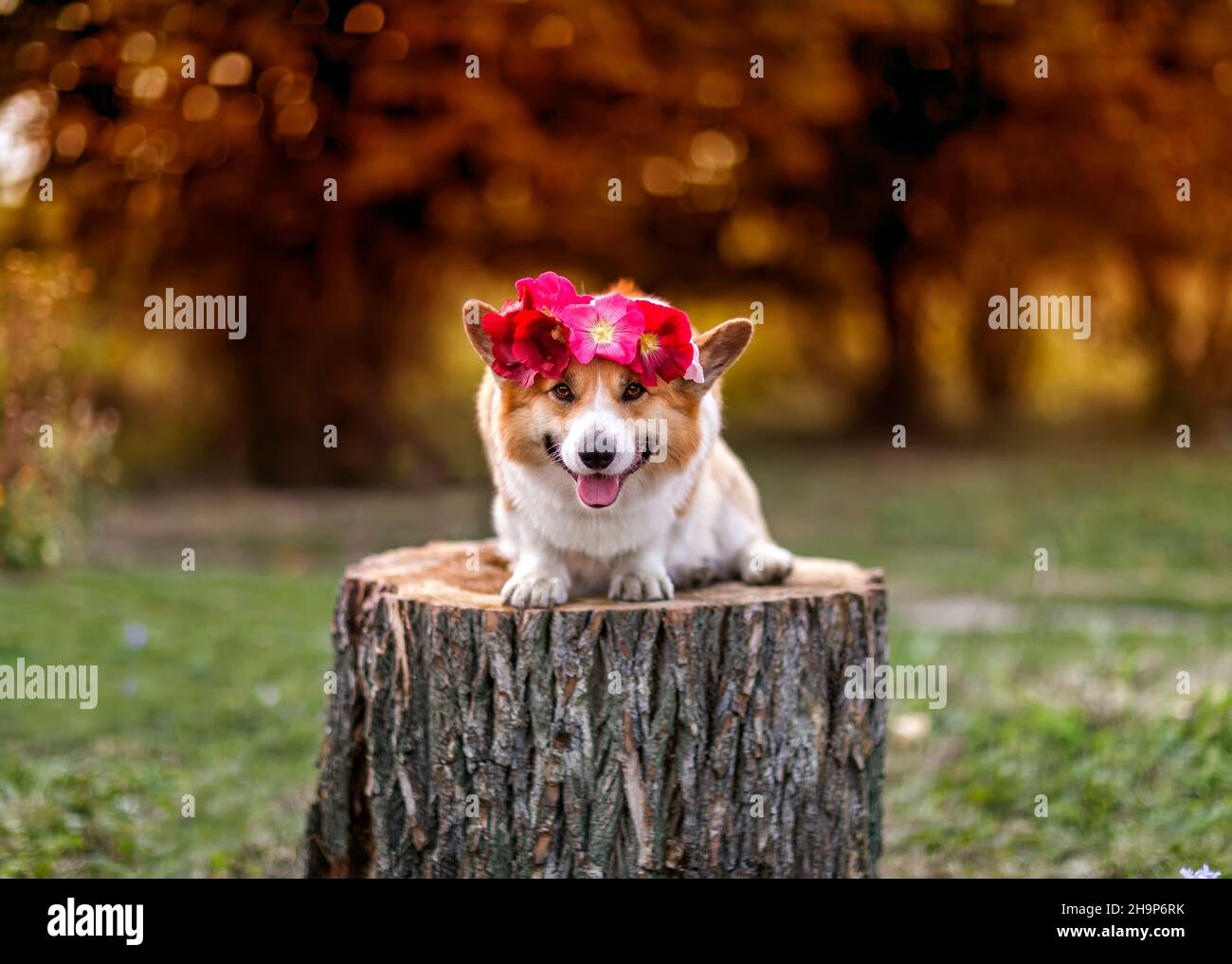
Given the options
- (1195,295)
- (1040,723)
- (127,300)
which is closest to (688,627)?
(1040,723)

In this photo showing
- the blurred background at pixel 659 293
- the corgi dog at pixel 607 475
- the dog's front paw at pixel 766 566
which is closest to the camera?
the corgi dog at pixel 607 475

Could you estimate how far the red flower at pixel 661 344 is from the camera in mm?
3598

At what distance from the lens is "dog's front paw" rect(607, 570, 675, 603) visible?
12.7 feet

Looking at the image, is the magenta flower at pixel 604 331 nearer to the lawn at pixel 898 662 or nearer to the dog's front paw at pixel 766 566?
the dog's front paw at pixel 766 566

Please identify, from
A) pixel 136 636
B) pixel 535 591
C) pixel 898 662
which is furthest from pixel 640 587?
pixel 136 636

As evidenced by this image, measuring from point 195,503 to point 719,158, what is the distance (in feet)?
19.2

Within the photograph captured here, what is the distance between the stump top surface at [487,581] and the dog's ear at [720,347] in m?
0.63

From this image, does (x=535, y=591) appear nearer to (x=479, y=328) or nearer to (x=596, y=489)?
(x=596, y=489)

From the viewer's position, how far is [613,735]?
366 cm

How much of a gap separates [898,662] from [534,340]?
3.77 metres

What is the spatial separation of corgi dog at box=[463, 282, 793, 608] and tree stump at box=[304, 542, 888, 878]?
0.45 feet

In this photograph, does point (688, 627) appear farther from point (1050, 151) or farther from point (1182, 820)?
point (1050, 151)

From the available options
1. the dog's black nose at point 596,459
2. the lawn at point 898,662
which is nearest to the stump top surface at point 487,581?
the dog's black nose at point 596,459

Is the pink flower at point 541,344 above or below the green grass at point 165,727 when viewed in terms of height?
above
